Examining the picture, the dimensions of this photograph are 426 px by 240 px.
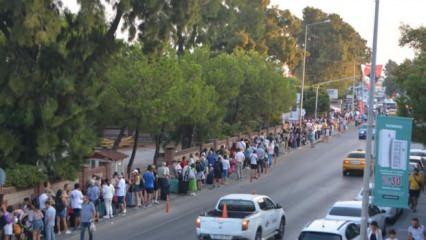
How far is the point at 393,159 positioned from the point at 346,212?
784 cm

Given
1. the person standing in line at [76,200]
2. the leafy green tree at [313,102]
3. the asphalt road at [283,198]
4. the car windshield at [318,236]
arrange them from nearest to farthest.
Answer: the car windshield at [318,236], the person standing in line at [76,200], the asphalt road at [283,198], the leafy green tree at [313,102]

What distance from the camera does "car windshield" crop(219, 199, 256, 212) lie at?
22453 millimetres

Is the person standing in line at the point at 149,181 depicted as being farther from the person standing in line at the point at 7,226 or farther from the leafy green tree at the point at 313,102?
the leafy green tree at the point at 313,102

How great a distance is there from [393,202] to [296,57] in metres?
67.3

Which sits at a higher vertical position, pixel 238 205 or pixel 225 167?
pixel 238 205

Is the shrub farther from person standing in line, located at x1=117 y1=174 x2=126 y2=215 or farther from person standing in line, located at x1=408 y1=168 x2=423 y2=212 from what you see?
person standing in line, located at x1=408 y1=168 x2=423 y2=212

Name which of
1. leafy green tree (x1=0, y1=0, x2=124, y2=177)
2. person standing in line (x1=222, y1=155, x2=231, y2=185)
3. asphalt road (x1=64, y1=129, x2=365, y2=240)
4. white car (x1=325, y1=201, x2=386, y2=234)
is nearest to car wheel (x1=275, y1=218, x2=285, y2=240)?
asphalt road (x1=64, y1=129, x2=365, y2=240)

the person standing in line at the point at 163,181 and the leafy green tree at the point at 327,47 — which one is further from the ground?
the leafy green tree at the point at 327,47

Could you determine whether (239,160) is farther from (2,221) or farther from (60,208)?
(2,221)

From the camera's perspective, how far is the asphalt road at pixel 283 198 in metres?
25.6

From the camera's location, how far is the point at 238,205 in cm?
2258

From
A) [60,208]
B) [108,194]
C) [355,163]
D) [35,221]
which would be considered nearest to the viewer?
[35,221]

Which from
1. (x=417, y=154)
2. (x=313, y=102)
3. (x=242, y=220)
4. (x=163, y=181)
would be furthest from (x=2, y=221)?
(x=313, y=102)

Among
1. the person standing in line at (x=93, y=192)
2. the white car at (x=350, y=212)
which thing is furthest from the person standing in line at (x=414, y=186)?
the person standing in line at (x=93, y=192)
